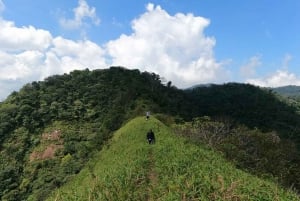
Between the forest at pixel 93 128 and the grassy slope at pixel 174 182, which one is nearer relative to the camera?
the grassy slope at pixel 174 182

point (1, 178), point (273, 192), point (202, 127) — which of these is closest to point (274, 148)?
point (202, 127)

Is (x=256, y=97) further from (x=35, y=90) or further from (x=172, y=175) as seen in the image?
(x=172, y=175)

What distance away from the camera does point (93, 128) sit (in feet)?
280

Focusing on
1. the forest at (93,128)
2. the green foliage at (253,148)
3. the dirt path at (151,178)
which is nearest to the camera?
the dirt path at (151,178)

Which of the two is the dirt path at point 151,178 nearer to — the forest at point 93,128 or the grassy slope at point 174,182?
the grassy slope at point 174,182

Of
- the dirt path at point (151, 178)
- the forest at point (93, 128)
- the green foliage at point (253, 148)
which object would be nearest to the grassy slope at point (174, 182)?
the dirt path at point (151, 178)

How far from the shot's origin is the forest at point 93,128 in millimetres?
48344

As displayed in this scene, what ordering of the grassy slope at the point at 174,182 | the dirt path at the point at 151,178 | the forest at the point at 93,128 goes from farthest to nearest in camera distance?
1. the forest at the point at 93,128
2. the dirt path at the point at 151,178
3. the grassy slope at the point at 174,182

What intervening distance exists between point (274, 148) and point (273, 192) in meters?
34.7

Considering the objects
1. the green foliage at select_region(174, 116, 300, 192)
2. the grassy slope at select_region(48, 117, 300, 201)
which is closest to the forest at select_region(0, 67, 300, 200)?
the green foliage at select_region(174, 116, 300, 192)

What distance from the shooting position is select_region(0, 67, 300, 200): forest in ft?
159

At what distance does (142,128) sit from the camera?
46312 mm

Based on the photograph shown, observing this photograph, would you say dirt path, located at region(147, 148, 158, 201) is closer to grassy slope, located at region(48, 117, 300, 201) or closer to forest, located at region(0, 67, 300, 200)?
grassy slope, located at region(48, 117, 300, 201)

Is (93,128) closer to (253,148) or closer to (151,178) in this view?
(253,148)
